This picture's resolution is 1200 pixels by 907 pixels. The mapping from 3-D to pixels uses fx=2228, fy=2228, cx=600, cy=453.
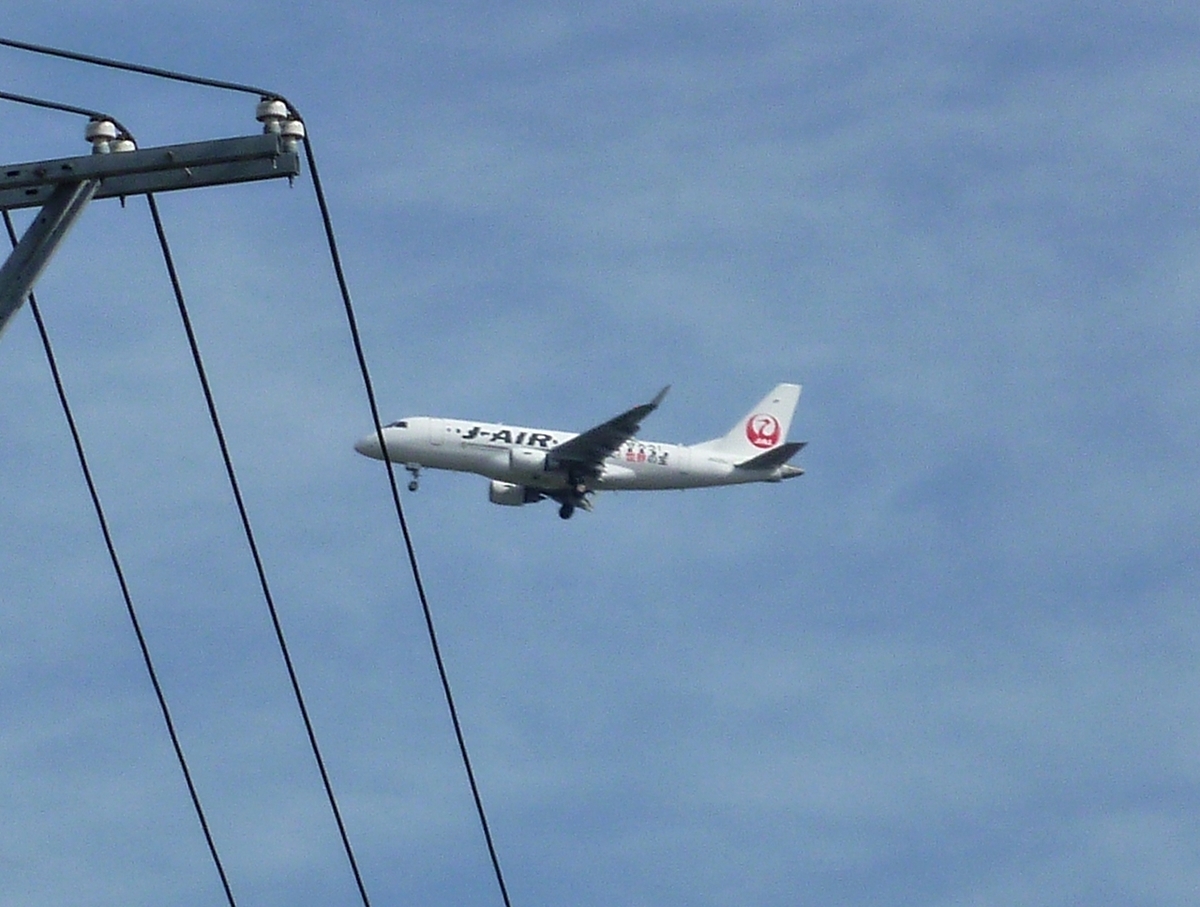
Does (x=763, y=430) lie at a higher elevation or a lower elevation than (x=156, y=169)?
higher

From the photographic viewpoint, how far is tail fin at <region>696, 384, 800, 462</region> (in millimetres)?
88938

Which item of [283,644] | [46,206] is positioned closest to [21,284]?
[46,206]

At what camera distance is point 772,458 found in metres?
82.4

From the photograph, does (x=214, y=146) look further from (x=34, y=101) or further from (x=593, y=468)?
(x=593, y=468)

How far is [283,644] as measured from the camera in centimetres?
1416

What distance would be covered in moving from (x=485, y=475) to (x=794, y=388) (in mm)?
20764

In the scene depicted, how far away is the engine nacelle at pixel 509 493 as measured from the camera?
266 ft

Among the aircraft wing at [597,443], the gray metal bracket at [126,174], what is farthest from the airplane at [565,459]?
the gray metal bracket at [126,174]

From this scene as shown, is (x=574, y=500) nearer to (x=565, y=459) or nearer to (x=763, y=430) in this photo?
(x=565, y=459)

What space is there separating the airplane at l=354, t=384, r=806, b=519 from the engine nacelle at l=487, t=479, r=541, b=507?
0.12ft

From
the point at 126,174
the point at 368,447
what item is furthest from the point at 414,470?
the point at 126,174

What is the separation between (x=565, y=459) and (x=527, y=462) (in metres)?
1.46

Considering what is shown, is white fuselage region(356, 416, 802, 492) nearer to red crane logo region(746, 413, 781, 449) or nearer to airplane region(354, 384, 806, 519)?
airplane region(354, 384, 806, 519)

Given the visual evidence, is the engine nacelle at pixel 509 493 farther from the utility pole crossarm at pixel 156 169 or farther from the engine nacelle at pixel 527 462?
the utility pole crossarm at pixel 156 169
